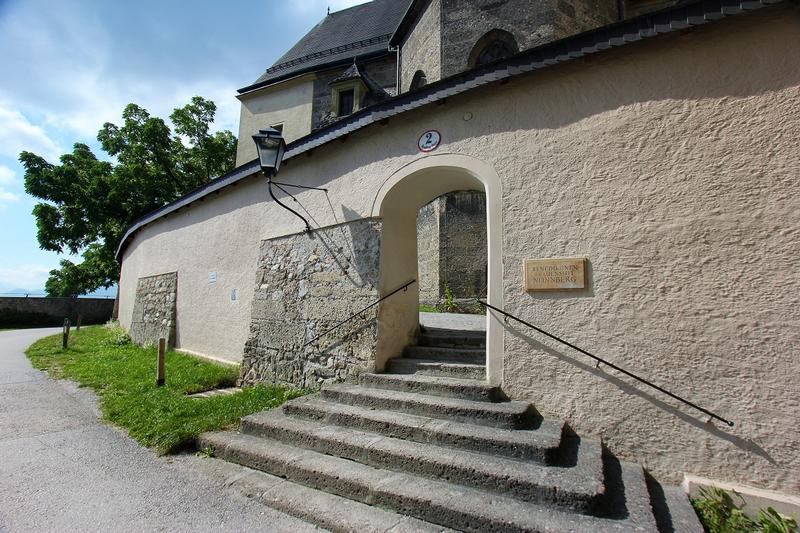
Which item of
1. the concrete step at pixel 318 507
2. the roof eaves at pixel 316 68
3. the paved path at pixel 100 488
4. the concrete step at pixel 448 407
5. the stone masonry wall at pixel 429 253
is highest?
the roof eaves at pixel 316 68

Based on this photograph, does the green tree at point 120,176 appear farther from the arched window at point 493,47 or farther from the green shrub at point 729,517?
the green shrub at point 729,517

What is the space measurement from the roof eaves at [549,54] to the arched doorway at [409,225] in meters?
0.76

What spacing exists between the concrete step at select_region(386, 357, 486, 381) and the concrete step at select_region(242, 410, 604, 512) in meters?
1.14

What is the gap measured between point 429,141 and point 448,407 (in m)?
3.20

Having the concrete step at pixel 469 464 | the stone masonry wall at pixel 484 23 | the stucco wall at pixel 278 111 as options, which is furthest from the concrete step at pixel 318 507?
the stucco wall at pixel 278 111

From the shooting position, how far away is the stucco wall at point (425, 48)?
39.9 ft

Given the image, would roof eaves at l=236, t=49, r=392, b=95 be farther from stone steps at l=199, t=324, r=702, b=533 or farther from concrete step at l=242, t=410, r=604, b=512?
concrete step at l=242, t=410, r=604, b=512

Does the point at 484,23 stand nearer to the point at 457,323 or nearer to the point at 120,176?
the point at 457,323

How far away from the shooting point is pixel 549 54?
4047 millimetres

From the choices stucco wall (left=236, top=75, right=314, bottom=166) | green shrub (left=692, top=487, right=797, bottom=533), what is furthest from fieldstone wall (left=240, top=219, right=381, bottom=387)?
stucco wall (left=236, top=75, right=314, bottom=166)

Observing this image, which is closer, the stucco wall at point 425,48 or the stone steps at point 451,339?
the stone steps at point 451,339

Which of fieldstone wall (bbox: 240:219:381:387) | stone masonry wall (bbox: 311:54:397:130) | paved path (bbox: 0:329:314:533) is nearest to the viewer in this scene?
paved path (bbox: 0:329:314:533)

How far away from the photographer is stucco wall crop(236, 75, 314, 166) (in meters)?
16.5

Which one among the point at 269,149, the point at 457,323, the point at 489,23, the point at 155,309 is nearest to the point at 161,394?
the point at 269,149
